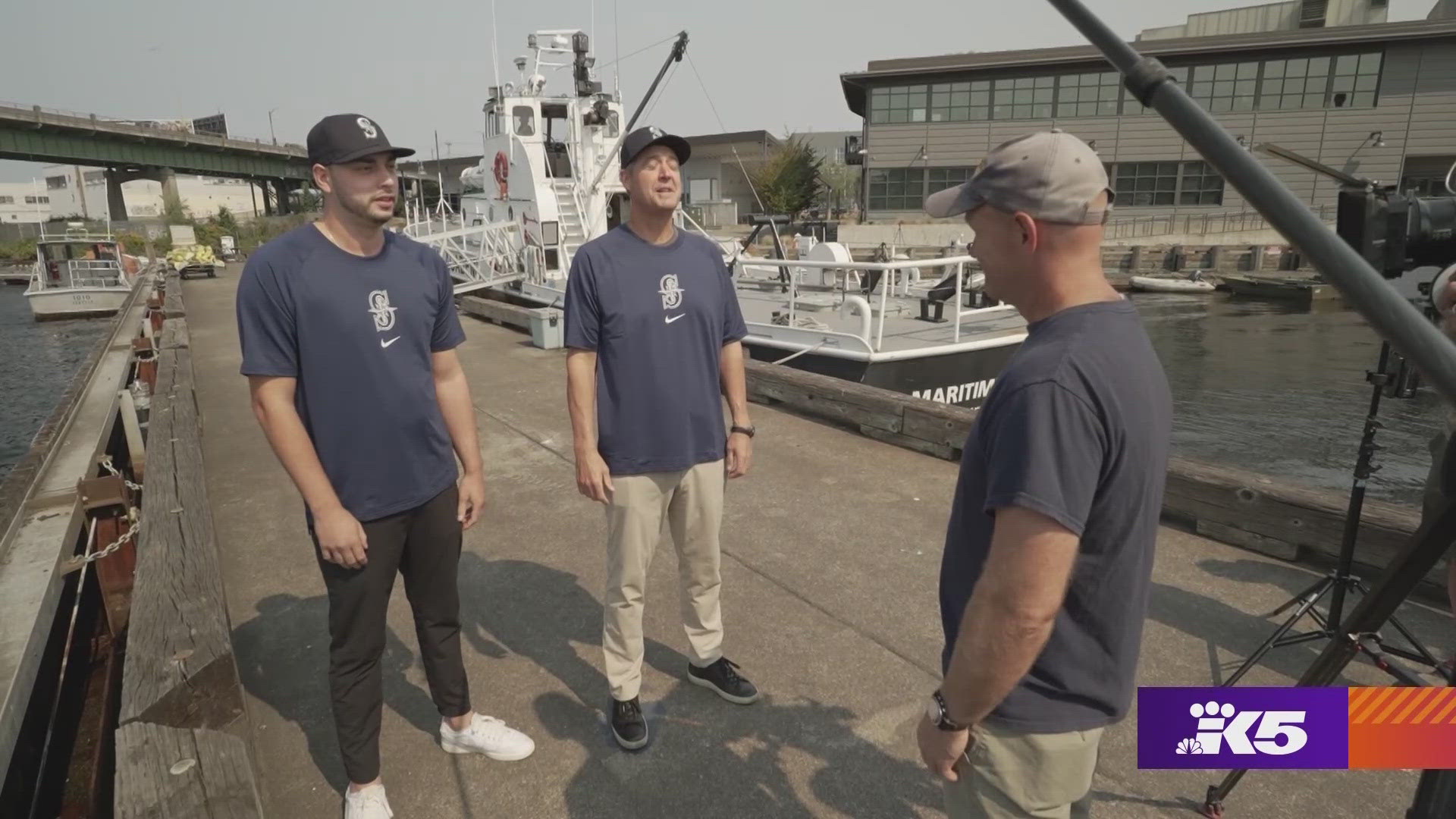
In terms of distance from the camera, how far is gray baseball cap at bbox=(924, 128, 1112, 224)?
50.6 inches

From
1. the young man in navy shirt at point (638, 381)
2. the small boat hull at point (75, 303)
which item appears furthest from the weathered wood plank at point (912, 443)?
the small boat hull at point (75, 303)

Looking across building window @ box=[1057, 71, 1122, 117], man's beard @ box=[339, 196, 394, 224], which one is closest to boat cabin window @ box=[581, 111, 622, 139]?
man's beard @ box=[339, 196, 394, 224]

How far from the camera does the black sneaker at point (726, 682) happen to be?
3061 millimetres

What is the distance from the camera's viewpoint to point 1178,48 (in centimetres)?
3100

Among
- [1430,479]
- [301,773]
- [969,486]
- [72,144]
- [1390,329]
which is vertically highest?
[72,144]

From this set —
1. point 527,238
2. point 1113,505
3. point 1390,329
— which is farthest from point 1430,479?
point 527,238

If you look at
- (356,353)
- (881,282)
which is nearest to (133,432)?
(356,353)

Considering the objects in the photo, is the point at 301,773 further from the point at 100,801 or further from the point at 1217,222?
the point at 1217,222

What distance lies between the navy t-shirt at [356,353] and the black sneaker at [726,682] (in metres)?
1.31

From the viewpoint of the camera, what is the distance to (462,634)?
3623 millimetres

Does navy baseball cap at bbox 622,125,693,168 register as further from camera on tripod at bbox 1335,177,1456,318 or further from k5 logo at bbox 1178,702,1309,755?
k5 logo at bbox 1178,702,1309,755

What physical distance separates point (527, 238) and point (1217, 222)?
102 feet

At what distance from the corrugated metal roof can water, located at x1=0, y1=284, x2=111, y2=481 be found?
29913 millimetres

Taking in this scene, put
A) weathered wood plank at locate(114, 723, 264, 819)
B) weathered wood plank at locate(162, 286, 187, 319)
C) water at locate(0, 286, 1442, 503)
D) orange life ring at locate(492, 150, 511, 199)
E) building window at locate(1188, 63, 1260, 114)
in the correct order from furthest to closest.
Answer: building window at locate(1188, 63, 1260, 114), orange life ring at locate(492, 150, 511, 199), weathered wood plank at locate(162, 286, 187, 319), water at locate(0, 286, 1442, 503), weathered wood plank at locate(114, 723, 264, 819)
